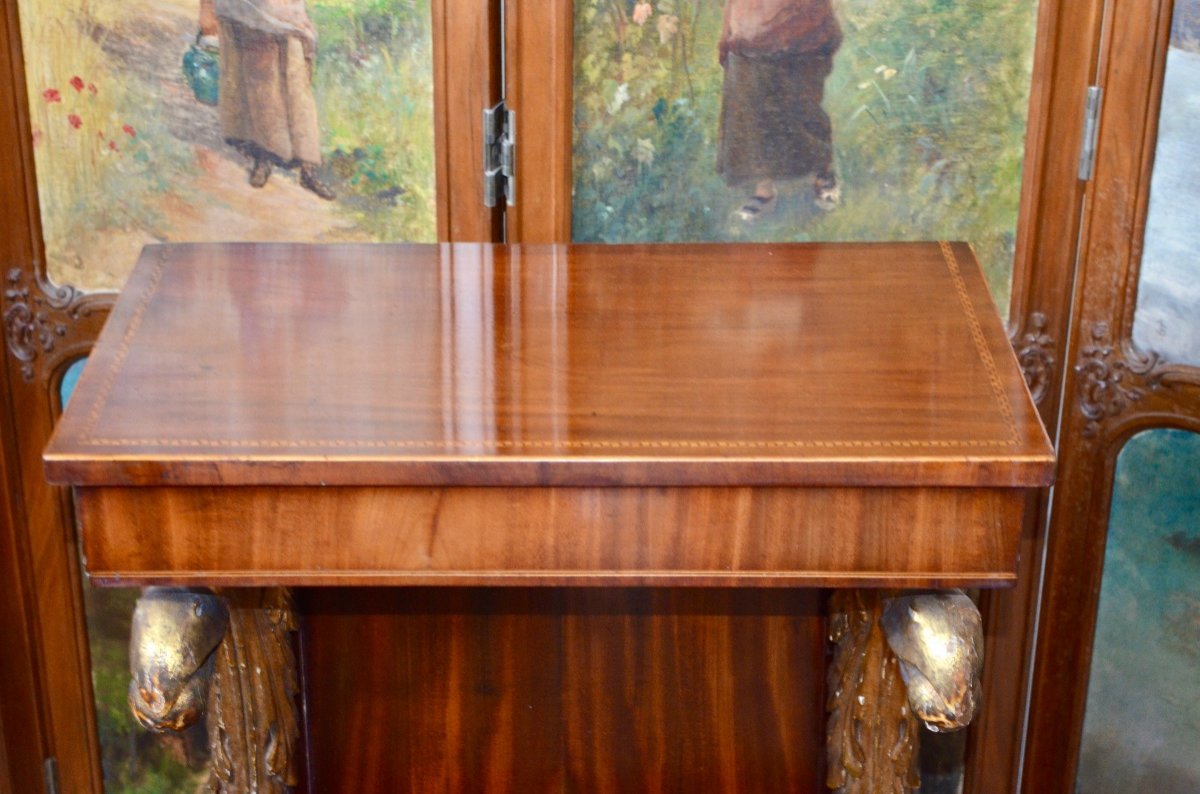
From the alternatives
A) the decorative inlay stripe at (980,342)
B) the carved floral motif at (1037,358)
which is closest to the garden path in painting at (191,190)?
the decorative inlay stripe at (980,342)

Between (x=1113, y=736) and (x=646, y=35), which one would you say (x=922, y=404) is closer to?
(x=646, y=35)

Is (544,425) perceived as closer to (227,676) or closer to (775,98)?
(227,676)

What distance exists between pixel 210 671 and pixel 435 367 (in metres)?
0.57

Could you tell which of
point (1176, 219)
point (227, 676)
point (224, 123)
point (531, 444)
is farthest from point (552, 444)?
point (1176, 219)

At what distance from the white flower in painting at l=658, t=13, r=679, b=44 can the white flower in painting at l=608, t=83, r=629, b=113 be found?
101mm

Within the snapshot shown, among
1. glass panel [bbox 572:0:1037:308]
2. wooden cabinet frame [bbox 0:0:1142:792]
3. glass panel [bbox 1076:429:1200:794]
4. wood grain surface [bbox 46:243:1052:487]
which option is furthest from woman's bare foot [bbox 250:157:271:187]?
glass panel [bbox 1076:429:1200:794]

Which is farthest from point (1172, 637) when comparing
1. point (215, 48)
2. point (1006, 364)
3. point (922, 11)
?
point (215, 48)

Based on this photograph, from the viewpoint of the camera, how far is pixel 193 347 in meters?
1.83

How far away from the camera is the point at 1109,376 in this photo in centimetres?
248

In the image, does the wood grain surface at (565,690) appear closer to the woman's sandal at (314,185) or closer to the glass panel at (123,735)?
the glass panel at (123,735)

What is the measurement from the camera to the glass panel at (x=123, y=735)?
2758mm

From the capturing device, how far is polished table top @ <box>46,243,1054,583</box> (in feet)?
5.34

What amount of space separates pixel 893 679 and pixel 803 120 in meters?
0.98

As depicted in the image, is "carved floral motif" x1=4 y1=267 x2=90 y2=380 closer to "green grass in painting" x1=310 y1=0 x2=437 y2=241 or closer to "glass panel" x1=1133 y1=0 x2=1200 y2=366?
"green grass in painting" x1=310 y1=0 x2=437 y2=241
